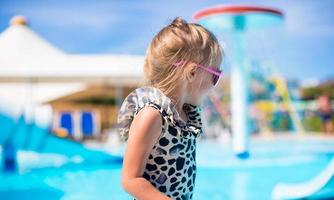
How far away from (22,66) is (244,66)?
4.57 meters

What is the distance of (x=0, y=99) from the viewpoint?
8.15 m

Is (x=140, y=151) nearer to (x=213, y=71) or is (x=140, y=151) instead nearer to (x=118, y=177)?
(x=213, y=71)

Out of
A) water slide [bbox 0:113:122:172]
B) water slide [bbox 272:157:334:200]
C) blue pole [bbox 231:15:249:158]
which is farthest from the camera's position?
blue pole [bbox 231:15:249:158]

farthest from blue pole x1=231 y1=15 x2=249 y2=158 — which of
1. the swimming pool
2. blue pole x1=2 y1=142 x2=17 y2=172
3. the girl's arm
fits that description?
the girl's arm

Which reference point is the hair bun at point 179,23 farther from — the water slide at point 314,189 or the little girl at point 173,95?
the water slide at point 314,189

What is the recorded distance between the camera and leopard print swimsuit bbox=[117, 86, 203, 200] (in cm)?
135

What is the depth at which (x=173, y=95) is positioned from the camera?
4.68 feet

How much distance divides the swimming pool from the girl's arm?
136 inches

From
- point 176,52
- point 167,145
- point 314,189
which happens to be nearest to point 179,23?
point 176,52

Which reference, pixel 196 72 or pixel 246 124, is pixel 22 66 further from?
pixel 196 72

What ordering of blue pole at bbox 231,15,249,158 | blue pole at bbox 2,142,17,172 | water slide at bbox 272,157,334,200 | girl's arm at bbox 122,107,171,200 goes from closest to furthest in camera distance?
girl's arm at bbox 122,107,171,200, water slide at bbox 272,157,334,200, blue pole at bbox 2,142,17,172, blue pole at bbox 231,15,249,158

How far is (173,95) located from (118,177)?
17.4ft

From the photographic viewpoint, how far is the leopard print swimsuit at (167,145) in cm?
135

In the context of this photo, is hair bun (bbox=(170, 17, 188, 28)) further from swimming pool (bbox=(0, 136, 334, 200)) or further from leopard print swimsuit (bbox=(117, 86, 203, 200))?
swimming pool (bbox=(0, 136, 334, 200))
